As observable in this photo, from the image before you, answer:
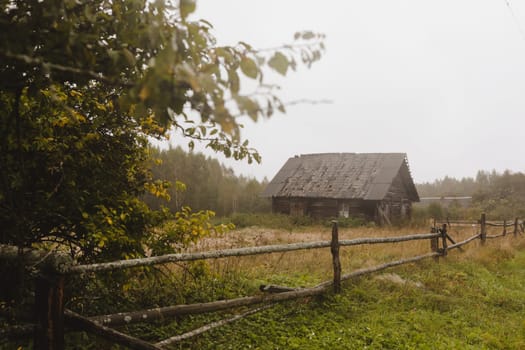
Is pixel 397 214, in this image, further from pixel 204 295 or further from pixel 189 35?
pixel 189 35

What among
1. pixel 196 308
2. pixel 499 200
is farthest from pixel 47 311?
pixel 499 200

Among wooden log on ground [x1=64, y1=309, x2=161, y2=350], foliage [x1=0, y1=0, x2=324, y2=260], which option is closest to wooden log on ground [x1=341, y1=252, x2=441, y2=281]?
foliage [x1=0, y1=0, x2=324, y2=260]

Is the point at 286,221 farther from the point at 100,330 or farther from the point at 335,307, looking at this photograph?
the point at 100,330

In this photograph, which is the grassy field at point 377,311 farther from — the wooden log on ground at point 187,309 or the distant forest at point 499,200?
the distant forest at point 499,200

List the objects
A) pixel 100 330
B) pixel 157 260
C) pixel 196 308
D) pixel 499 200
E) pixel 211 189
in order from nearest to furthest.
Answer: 1. pixel 100 330
2. pixel 157 260
3. pixel 196 308
4. pixel 211 189
5. pixel 499 200

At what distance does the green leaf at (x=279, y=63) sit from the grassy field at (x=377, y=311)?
3361 millimetres

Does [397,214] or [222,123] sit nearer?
[222,123]

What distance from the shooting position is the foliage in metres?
1.36

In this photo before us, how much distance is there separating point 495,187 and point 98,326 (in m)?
45.9

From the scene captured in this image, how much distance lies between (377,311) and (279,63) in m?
4.86

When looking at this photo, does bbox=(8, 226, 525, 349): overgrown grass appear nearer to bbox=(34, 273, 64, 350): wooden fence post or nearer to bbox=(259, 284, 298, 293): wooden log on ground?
bbox=(259, 284, 298, 293): wooden log on ground

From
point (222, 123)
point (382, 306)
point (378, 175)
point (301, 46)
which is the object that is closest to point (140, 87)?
point (222, 123)

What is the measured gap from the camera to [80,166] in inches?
140

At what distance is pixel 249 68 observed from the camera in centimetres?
140
